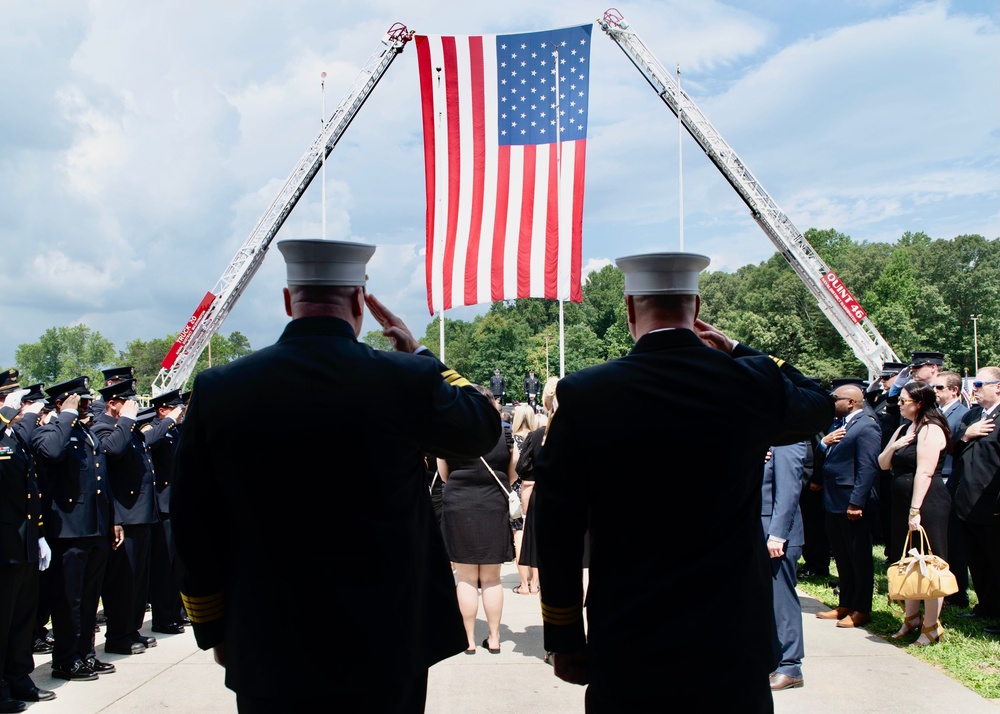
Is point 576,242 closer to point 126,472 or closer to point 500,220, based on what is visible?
point 500,220

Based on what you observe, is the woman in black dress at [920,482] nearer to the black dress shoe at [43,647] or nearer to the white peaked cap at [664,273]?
the white peaked cap at [664,273]

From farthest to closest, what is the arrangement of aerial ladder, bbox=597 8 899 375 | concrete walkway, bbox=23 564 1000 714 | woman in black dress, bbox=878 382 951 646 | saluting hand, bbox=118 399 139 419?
aerial ladder, bbox=597 8 899 375 → saluting hand, bbox=118 399 139 419 → woman in black dress, bbox=878 382 951 646 → concrete walkway, bbox=23 564 1000 714

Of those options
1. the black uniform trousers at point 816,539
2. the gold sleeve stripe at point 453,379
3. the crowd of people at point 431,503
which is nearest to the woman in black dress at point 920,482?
the black uniform trousers at point 816,539

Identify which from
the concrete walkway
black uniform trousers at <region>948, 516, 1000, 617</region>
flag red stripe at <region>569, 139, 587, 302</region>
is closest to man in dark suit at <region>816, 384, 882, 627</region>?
the concrete walkway

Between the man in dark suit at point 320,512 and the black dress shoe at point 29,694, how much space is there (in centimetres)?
398

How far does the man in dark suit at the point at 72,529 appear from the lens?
6.16 m

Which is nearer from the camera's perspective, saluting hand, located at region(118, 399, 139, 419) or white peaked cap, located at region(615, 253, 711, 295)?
white peaked cap, located at region(615, 253, 711, 295)

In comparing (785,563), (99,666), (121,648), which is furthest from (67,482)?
(785,563)

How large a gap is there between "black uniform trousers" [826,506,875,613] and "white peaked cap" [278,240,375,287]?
6098 mm

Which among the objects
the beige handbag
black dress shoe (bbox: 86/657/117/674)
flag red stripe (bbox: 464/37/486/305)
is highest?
flag red stripe (bbox: 464/37/486/305)

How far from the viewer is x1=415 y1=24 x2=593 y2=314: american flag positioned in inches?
618

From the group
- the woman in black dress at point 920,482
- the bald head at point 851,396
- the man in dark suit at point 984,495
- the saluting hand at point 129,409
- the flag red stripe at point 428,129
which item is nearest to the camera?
the woman in black dress at point 920,482

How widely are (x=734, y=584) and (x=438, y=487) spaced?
5494 mm

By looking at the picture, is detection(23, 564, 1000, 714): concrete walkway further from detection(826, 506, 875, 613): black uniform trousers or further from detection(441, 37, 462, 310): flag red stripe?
detection(441, 37, 462, 310): flag red stripe
